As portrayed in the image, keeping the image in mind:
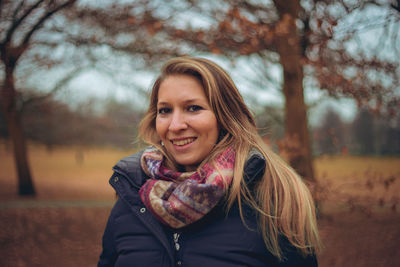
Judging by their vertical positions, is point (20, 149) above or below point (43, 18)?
below

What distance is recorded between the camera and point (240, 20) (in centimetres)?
430

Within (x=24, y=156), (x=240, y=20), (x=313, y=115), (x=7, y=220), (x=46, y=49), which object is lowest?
(x=7, y=220)

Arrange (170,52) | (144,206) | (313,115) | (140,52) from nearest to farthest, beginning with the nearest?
(144,206) < (170,52) < (140,52) < (313,115)

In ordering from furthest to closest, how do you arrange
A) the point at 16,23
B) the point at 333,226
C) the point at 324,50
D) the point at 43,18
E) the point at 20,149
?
the point at 20,149 < the point at 333,226 < the point at 43,18 < the point at 16,23 < the point at 324,50

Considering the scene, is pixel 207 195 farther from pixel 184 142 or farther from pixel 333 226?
pixel 333 226

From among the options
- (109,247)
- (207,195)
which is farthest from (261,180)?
(109,247)

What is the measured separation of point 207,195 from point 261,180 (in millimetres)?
381

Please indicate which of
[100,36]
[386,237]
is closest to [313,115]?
[386,237]

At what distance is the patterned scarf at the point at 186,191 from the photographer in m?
1.75

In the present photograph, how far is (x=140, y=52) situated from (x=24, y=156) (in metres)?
8.08

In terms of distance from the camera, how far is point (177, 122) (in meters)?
1.90

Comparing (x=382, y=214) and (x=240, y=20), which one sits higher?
(x=240, y=20)

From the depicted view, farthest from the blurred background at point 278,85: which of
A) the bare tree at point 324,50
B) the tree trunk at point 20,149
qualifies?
the tree trunk at point 20,149

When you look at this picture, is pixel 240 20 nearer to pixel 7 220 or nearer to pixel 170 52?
pixel 170 52
